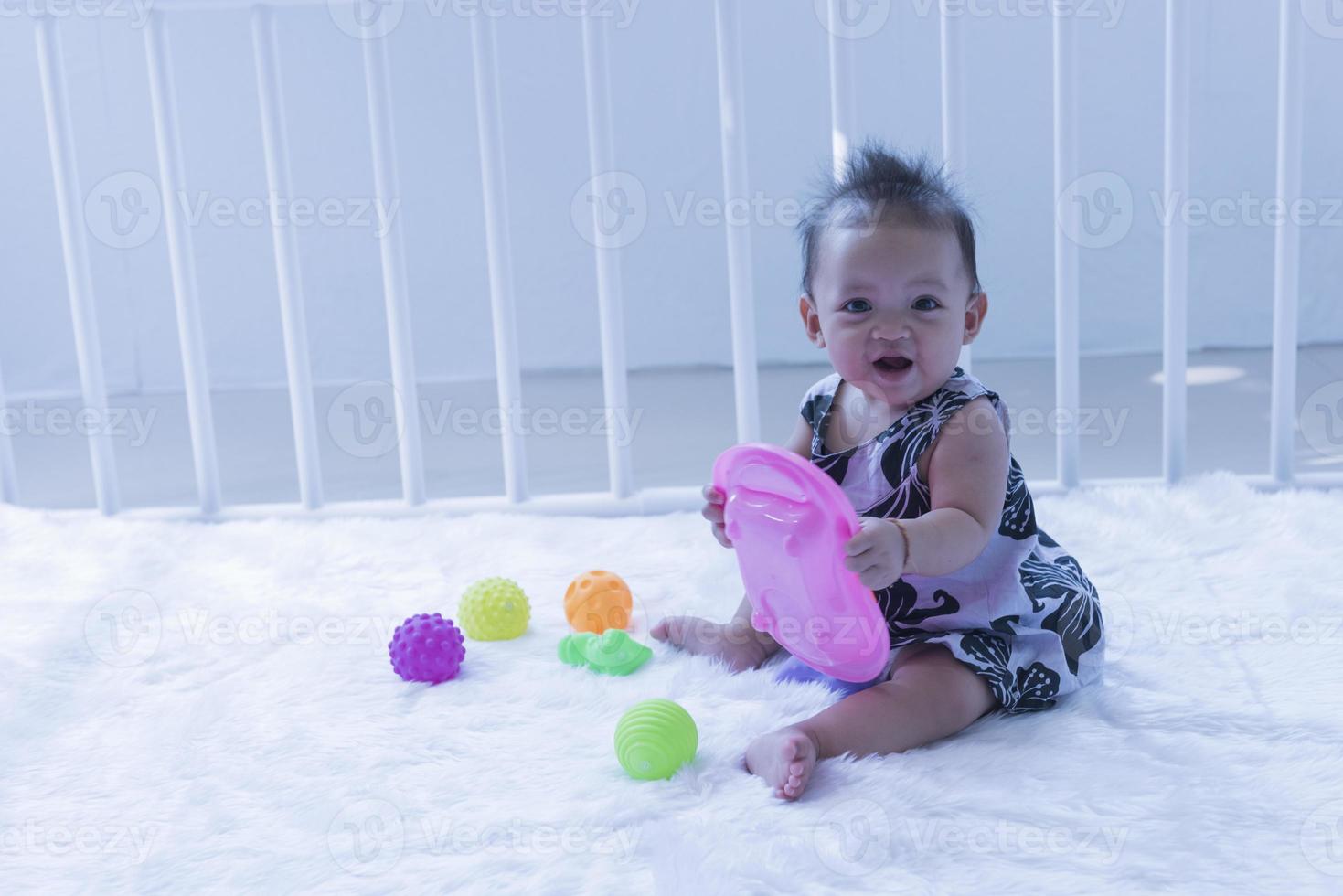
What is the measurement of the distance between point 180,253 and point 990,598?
109 cm

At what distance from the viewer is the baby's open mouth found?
93cm

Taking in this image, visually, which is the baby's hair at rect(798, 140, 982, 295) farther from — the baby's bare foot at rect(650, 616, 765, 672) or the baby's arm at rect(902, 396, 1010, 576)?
the baby's bare foot at rect(650, 616, 765, 672)

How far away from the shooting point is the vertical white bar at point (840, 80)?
141 cm

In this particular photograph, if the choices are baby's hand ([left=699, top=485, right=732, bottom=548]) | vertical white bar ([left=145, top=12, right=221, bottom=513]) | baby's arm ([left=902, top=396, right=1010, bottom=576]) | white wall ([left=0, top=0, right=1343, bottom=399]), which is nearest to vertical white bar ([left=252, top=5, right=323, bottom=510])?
vertical white bar ([left=145, top=12, right=221, bottom=513])

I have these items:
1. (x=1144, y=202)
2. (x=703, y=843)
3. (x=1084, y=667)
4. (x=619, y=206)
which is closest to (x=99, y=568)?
(x=619, y=206)

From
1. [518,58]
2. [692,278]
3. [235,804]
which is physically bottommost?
[235,804]

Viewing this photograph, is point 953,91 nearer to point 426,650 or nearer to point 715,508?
point 715,508

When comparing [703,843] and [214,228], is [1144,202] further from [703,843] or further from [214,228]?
[703,843]

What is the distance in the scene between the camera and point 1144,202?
9.94 ft

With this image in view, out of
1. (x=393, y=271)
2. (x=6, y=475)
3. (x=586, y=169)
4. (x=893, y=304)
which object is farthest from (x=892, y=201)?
(x=586, y=169)

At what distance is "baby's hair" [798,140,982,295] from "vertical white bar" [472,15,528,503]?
589 mm

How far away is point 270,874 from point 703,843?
26cm

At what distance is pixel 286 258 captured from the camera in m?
1.52

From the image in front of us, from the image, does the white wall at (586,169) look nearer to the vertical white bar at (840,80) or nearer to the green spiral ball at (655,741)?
the vertical white bar at (840,80)
